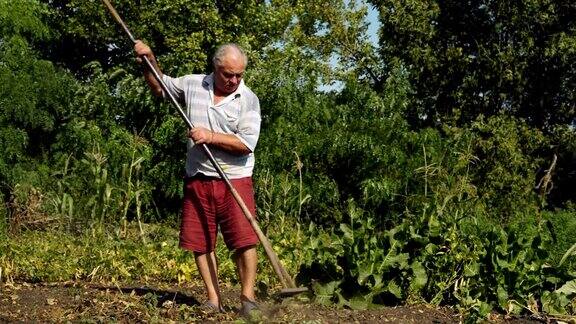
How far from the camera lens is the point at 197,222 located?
5.79m

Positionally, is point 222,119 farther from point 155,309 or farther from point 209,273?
point 155,309

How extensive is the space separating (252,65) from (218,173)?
17923mm

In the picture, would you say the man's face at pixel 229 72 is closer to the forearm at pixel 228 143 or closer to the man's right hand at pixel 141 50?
the forearm at pixel 228 143

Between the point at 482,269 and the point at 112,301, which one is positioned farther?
the point at 482,269

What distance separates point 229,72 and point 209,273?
4.07ft

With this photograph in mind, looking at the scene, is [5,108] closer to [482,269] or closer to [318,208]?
[318,208]

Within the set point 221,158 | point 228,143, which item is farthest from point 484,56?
point 228,143

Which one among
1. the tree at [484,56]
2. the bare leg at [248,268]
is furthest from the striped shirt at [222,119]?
the tree at [484,56]

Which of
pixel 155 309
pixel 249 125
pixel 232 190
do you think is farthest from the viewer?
pixel 155 309

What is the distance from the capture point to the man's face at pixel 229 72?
214 inches

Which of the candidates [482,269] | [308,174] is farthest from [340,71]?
[482,269]

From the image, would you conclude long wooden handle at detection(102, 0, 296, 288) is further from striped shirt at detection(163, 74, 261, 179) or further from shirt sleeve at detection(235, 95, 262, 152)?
shirt sleeve at detection(235, 95, 262, 152)

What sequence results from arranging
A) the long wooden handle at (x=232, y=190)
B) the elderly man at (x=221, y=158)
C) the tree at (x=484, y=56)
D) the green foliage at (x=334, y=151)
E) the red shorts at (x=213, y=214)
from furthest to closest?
the tree at (x=484, y=56)
the green foliage at (x=334, y=151)
the red shorts at (x=213, y=214)
the elderly man at (x=221, y=158)
the long wooden handle at (x=232, y=190)

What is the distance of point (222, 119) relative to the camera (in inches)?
221
